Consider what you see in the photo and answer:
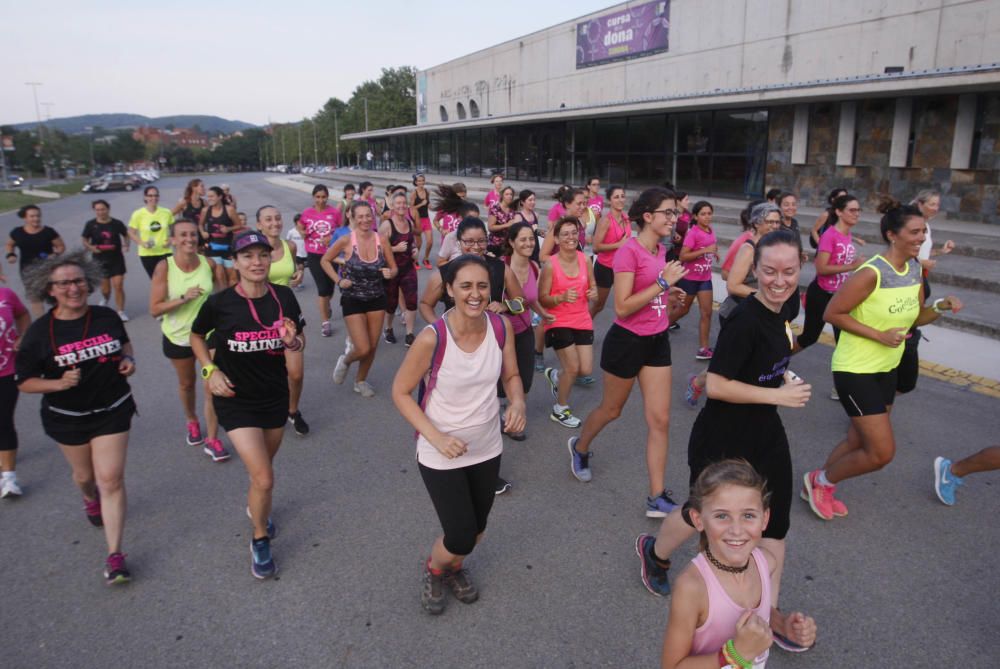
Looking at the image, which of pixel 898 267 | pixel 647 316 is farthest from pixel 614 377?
pixel 898 267

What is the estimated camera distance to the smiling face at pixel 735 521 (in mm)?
1941

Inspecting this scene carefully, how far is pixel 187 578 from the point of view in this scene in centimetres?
361

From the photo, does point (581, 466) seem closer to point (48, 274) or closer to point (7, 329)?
point (48, 274)

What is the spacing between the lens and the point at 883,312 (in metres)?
3.79

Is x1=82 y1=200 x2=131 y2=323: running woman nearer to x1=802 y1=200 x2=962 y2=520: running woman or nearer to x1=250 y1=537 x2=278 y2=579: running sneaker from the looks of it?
x1=250 y1=537 x2=278 y2=579: running sneaker

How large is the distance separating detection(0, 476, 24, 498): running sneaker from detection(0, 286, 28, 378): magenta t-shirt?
2.67 feet

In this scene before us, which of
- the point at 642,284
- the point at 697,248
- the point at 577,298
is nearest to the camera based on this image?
the point at 642,284

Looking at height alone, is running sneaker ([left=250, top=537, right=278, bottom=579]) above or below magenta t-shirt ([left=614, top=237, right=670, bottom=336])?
below

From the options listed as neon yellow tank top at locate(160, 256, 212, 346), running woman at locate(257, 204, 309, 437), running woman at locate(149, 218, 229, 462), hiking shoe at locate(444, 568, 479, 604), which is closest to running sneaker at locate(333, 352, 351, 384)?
running woman at locate(257, 204, 309, 437)

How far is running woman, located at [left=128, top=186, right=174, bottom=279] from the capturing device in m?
9.25

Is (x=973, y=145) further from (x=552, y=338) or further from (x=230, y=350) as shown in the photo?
(x=230, y=350)

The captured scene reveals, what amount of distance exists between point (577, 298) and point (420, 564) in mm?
2343

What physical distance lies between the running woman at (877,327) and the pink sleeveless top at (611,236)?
Answer: 398 cm

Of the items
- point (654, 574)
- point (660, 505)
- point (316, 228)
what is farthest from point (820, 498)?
point (316, 228)
